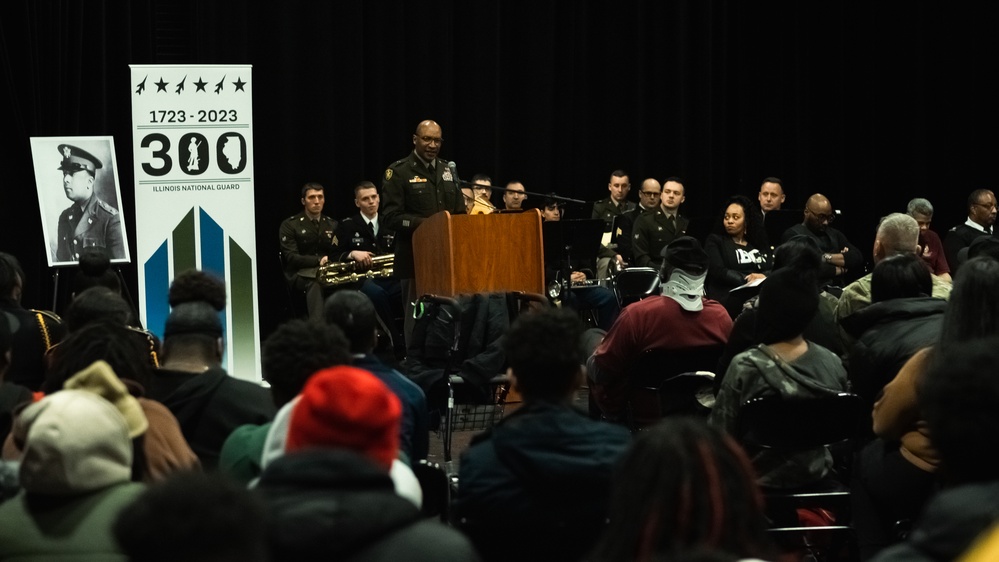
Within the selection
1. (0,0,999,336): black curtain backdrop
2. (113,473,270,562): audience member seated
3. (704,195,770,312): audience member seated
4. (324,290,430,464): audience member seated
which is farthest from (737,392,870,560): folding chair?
(0,0,999,336): black curtain backdrop

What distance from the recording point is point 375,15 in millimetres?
12047

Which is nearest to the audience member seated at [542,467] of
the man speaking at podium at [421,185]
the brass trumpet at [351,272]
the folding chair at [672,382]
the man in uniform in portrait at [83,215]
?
the folding chair at [672,382]

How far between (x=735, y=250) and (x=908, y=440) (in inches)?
255

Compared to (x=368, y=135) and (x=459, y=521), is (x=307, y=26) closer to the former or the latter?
(x=368, y=135)

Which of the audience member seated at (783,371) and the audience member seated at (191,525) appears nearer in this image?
the audience member seated at (191,525)

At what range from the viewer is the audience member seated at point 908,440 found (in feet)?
11.2

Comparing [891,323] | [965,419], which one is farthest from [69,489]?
[891,323]

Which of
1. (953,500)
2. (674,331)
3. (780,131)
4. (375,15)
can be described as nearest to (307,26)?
(375,15)

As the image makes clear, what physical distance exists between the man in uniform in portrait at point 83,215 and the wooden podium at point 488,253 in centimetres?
280

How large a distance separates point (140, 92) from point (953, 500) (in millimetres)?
7557

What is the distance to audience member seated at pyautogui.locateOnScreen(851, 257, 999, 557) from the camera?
342 cm

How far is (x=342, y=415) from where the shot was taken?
7.25 feet

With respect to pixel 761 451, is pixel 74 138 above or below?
above

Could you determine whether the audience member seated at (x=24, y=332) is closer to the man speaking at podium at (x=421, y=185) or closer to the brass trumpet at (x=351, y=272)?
the man speaking at podium at (x=421, y=185)
